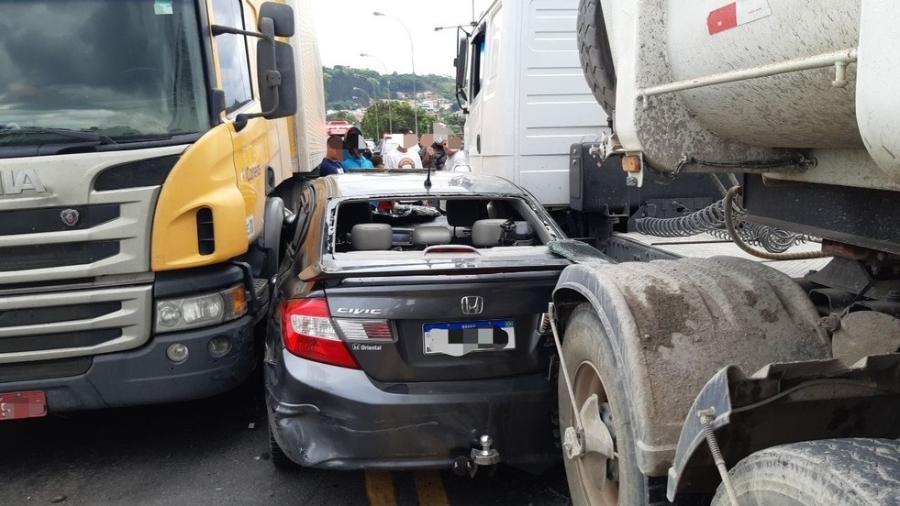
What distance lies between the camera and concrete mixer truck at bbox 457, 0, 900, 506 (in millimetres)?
1441

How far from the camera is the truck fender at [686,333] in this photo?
205 cm

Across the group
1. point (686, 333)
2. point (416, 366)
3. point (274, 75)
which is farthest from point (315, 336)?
point (274, 75)

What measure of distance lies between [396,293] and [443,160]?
11.8m

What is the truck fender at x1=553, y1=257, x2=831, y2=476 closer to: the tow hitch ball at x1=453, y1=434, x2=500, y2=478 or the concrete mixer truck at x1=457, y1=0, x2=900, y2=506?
the concrete mixer truck at x1=457, y1=0, x2=900, y2=506

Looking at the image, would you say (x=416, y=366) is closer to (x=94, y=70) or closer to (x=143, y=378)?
(x=143, y=378)

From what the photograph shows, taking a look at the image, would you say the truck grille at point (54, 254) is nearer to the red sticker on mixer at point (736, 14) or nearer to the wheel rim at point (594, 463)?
the wheel rim at point (594, 463)

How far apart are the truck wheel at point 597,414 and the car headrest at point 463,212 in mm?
2255

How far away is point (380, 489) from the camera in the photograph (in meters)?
3.76

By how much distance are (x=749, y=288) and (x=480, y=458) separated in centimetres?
141

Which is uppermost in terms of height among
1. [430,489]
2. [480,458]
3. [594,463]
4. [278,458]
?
[594,463]

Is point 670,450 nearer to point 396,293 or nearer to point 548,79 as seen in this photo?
point 396,293

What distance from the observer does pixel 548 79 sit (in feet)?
19.5

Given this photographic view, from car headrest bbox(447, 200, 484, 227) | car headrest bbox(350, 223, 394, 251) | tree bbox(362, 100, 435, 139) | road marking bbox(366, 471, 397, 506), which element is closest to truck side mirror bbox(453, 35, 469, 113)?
car headrest bbox(447, 200, 484, 227)

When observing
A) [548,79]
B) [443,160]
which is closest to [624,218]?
[548,79]
